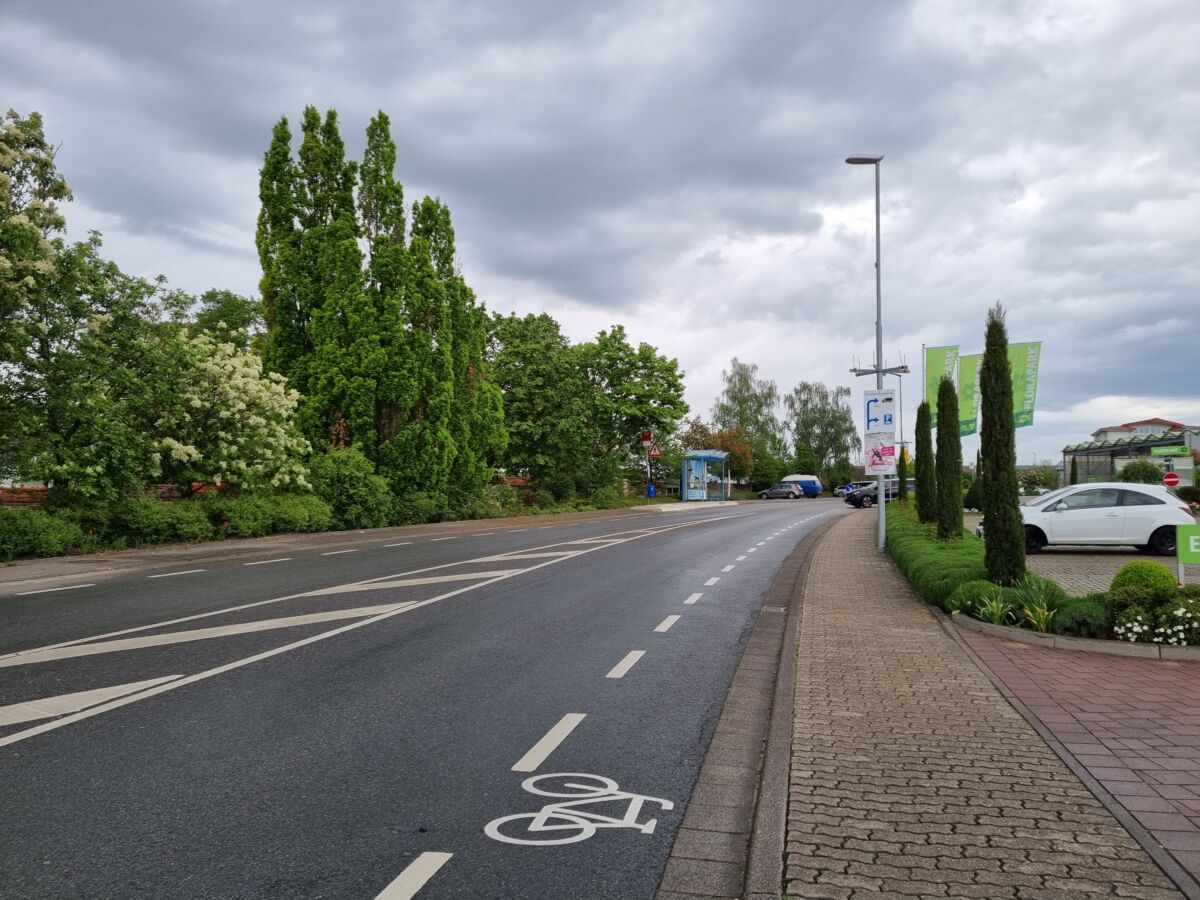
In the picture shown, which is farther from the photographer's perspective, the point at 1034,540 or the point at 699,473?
the point at 699,473

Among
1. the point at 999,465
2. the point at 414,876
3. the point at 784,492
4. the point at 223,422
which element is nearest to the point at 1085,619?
the point at 999,465

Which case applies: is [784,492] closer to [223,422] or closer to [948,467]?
[948,467]

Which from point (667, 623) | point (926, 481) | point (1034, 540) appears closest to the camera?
point (667, 623)

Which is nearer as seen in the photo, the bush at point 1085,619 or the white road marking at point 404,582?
the bush at point 1085,619

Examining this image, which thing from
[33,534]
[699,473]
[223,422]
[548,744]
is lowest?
[548,744]

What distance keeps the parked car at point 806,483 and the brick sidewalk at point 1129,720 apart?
69.0 m

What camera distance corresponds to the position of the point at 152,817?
3.96 meters

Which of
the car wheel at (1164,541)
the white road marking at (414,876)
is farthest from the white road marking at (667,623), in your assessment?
the car wheel at (1164,541)

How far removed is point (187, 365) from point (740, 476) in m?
64.4

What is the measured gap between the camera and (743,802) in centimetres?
430

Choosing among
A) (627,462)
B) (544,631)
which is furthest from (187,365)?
(627,462)

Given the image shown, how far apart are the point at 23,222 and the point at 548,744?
15.0 meters

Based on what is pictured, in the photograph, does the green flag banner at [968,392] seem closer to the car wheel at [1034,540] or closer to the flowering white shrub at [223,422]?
the car wheel at [1034,540]

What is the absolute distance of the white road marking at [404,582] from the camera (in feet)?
39.1
